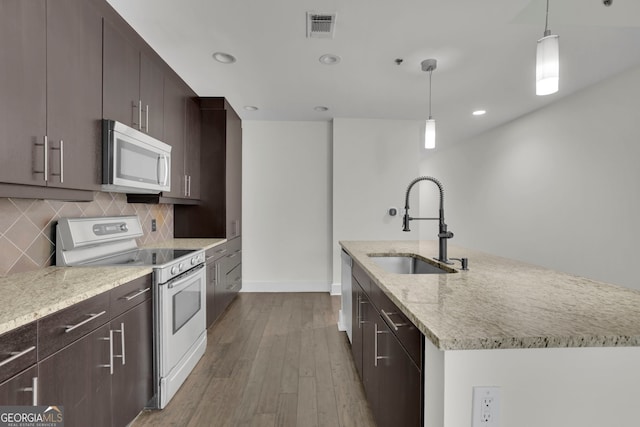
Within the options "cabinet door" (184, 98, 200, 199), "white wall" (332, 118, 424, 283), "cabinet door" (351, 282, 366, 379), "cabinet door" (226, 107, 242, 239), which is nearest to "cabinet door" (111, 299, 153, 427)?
"cabinet door" (351, 282, 366, 379)

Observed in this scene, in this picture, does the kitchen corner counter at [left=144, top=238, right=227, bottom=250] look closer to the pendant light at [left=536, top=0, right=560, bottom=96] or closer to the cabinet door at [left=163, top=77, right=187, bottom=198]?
the cabinet door at [left=163, top=77, right=187, bottom=198]

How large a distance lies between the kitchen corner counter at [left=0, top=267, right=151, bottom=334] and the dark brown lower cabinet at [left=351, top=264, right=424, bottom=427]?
1276 mm

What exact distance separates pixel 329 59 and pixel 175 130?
5.17 ft

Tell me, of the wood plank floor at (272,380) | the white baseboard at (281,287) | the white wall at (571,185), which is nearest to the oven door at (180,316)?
the wood plank floor at (272,380)

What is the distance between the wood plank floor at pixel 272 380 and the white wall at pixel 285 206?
1100 millimetres

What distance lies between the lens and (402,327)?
1.10 meters

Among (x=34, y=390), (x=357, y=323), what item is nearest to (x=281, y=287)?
(x=357, y=323)

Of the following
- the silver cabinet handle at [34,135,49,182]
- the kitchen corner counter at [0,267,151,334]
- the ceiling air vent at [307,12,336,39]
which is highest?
the ceiling air vent at [307,12,336,39]

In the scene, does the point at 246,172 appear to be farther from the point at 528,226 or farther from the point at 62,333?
the point at 528,226

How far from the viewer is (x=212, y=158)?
11.3ft

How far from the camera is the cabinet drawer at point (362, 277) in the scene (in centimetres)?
180

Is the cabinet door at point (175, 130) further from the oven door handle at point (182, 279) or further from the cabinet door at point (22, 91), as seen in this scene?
the cabinet door at point (22, 91)

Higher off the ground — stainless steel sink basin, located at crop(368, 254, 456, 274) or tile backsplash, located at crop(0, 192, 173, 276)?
tile backsplash, located at crop(0, 192, 173, 276)

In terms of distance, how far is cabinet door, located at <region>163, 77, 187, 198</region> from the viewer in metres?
2.64
